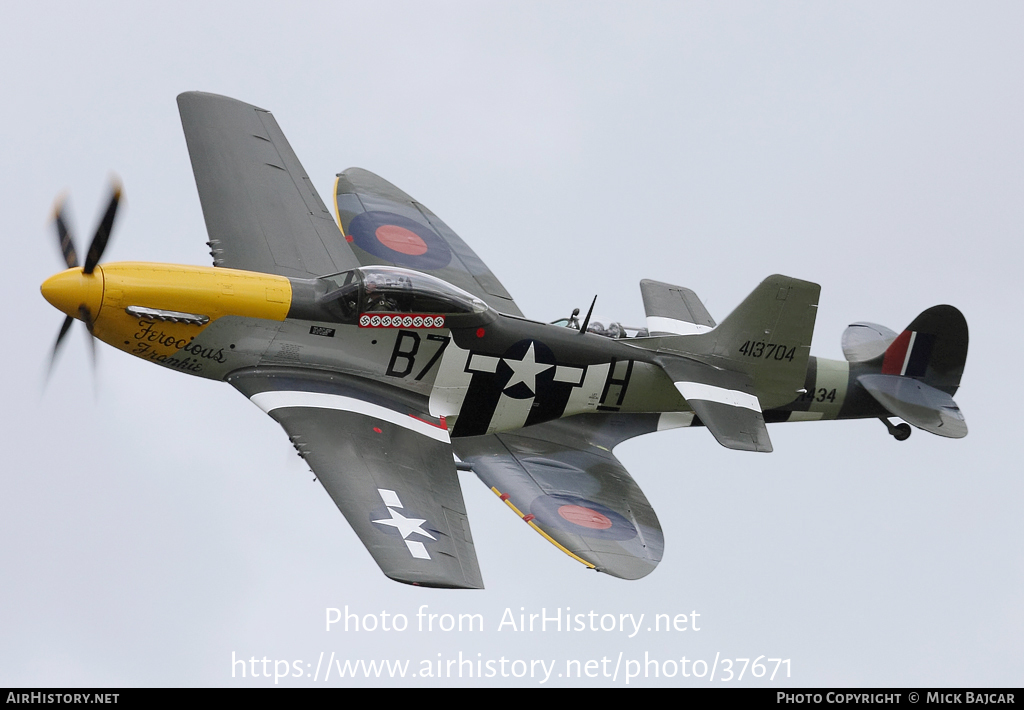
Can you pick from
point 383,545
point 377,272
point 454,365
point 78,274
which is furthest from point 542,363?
point 78,274

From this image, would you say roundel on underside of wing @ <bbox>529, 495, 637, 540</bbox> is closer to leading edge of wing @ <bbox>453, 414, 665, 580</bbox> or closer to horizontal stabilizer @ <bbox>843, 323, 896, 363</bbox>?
leading edge of wing @ <bbox>453, 414, 665, 580</bbox>

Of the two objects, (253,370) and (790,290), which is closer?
(253,370)

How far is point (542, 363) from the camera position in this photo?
16.1 metres

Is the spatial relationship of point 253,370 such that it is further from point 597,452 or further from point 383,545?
point 597,452

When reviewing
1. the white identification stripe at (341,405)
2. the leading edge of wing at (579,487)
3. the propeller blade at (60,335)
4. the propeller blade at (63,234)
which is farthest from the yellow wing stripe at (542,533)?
the propeller blade at (63,234)

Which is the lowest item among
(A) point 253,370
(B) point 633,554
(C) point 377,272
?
(B) point 633,554

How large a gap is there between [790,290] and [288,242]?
552 cm

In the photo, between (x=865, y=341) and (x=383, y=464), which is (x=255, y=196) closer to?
(x=383, y=464)

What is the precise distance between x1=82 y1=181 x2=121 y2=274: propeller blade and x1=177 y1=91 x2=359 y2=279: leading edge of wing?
74.9 inches

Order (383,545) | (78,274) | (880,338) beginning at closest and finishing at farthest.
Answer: (383,545) < (78,274) < (880,338)

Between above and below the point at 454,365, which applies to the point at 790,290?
above

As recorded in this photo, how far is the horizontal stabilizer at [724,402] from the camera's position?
16.0 m

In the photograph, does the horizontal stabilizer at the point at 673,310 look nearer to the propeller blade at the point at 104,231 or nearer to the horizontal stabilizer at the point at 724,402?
the horizontal stabilizer at the point at 724,402

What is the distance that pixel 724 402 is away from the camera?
16.4m
